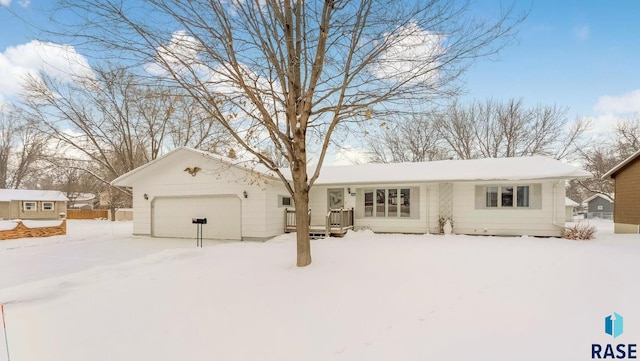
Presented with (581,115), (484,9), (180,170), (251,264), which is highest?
(581,115)

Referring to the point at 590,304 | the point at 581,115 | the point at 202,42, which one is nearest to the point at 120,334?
the point at 202,42

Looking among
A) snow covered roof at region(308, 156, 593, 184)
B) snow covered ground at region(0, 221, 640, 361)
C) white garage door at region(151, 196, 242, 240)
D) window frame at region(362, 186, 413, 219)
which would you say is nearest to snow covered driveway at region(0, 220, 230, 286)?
snow covered ground at region(0, 221, 640, 361)

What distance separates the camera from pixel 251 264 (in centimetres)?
733

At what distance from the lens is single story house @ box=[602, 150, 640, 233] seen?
13.8 m

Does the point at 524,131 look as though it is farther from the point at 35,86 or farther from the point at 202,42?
the point at 35,86

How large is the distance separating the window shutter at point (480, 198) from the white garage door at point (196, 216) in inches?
386

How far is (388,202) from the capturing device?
14.6 meters

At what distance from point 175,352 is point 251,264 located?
4.03 metres

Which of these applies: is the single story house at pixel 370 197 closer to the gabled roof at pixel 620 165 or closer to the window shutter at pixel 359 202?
the window shutter at pixel 359 202

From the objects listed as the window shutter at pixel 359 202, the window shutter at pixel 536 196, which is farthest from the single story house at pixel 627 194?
the window shutter at pixel 359 202

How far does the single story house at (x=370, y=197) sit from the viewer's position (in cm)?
1268

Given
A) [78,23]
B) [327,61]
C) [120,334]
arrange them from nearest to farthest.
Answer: [120,334]
[78,23]
[327,61]

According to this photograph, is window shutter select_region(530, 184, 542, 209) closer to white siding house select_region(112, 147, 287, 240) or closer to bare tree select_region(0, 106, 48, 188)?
white siding house select_region(112, 147, 287, 240)

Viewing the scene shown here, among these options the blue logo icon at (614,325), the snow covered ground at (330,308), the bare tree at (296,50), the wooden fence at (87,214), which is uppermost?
the bare tree at (296,50)
